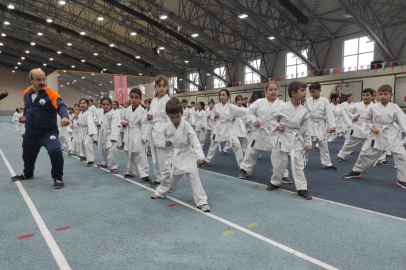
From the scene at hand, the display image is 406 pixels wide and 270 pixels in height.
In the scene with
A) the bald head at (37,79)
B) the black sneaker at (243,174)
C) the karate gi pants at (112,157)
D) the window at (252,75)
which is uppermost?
the window at (252,75)

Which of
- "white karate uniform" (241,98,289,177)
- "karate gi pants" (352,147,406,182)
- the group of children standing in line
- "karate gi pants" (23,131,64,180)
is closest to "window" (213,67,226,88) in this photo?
the group of children standing in line

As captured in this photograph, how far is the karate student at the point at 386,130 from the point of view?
465 centimetres

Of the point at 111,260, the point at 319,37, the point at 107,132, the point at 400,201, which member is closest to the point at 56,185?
the point at 107,132

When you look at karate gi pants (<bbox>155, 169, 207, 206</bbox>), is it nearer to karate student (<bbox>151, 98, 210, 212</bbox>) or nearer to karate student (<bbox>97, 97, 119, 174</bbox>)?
karate student (<bbox>151, 98, 210, 212</bbox>)

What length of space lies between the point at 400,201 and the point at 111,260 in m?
3.84

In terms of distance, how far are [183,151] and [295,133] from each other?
5.49 feet

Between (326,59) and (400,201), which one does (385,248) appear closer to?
(400,201)

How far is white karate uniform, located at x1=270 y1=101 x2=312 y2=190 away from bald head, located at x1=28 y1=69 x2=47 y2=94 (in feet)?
12.4

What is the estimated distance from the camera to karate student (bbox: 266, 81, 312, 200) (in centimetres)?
415

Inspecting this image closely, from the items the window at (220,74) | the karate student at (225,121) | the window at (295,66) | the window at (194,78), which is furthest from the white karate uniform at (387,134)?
the window at (194,78)

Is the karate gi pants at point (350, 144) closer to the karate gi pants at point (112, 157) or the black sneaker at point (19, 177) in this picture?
the karate gi pants at point (112, 157)

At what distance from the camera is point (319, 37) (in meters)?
18.9

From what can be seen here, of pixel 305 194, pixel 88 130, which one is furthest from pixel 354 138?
pixel 88 130

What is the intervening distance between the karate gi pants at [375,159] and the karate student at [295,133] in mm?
1503
